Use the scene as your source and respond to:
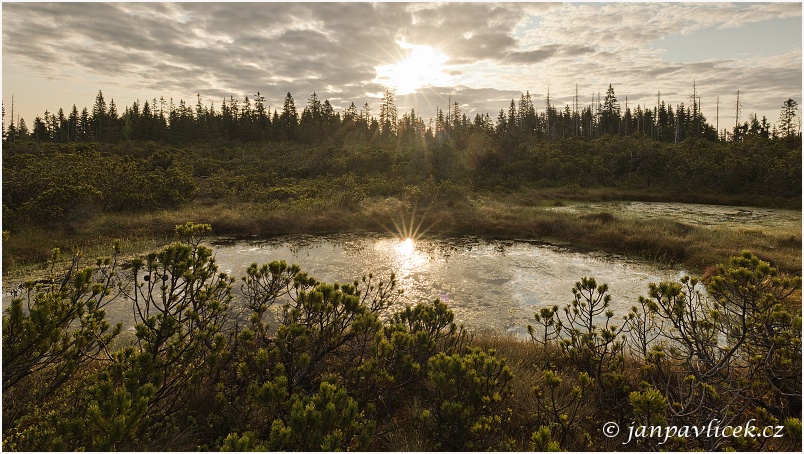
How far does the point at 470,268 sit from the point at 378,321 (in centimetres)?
852

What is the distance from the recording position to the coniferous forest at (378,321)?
3.42 m

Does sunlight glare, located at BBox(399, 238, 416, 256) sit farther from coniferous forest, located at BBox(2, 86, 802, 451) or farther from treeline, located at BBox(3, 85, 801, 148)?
treeline, located at BBox(3, 85, 801, 148)

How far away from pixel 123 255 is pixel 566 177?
34.6 metres

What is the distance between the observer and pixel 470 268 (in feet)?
41.0

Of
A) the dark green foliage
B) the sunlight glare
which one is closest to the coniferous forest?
the dark green foliage

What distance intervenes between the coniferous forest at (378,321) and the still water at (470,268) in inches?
25.3

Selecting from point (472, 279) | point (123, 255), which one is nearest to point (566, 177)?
point (472, 279)

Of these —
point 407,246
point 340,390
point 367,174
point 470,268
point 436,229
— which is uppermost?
point 367,174

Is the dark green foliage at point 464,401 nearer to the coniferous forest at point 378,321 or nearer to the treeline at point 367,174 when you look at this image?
the coniferous forest at point 378,321

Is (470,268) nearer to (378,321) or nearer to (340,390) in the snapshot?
(378,321)

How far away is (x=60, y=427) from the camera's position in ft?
8.95

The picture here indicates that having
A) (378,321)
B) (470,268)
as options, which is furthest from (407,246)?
(378,321)

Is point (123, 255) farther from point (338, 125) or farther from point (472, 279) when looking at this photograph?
point (338, 125)

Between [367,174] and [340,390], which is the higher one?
[367,174]
